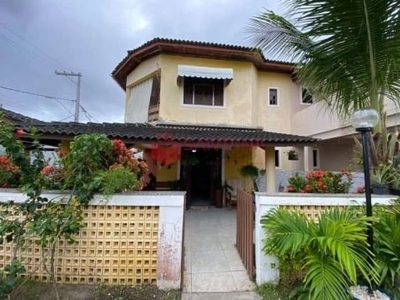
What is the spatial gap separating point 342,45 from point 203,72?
10.3 meters

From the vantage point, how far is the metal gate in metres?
6.26

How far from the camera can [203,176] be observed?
1648 cm

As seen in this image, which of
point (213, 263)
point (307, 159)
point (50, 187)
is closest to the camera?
point (50, 187)

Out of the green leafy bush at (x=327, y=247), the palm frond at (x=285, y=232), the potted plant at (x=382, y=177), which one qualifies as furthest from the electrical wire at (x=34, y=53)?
the potted plant at (x=382, y=177)

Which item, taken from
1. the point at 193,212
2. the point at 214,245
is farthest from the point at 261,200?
the point at 193,212

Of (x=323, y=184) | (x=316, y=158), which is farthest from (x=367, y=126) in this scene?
(x=316, y=158)

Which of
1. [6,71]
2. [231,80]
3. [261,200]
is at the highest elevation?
[6,71]

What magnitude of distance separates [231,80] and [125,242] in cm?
Answer: 1392

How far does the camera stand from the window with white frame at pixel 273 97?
19.5m

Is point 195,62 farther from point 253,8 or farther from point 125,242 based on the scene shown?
point 125,242

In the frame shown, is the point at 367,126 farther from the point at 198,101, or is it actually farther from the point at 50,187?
the point at 198,101

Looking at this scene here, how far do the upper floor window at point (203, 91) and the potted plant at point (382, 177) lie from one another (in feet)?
37.6

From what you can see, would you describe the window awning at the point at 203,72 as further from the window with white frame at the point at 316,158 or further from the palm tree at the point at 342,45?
the window with white frame at the point at 316,158

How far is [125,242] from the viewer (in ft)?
19.1
